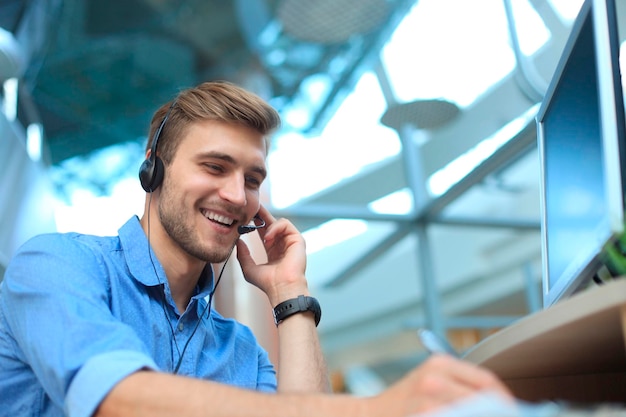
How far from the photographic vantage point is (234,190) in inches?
53.2

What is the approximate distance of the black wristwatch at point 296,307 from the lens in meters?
1.33

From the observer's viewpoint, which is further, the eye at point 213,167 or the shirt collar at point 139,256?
the eye at point 213,167

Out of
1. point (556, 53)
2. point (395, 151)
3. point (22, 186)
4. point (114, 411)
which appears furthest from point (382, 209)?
point (114, 411)

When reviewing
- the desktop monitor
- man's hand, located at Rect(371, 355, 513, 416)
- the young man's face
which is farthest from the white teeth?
man's hand, located at Rect(371, 355, 513, 416)

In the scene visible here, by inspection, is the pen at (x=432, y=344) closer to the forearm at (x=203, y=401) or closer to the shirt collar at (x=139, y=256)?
the forearm at (x=203, y=401)

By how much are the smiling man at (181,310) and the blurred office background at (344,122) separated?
123 centimetres

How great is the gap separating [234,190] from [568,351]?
750mm

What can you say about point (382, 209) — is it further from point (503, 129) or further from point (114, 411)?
point (114, 411)

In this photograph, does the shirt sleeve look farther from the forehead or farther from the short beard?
the forehead

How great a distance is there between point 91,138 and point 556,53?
3.74 meters

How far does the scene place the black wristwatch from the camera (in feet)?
4.37

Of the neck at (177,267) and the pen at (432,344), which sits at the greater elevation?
the neck at (177,267)

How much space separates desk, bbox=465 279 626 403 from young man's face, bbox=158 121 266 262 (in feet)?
2.05

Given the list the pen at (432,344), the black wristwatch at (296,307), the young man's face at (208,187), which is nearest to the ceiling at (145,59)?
the young man's face at (208,187)
